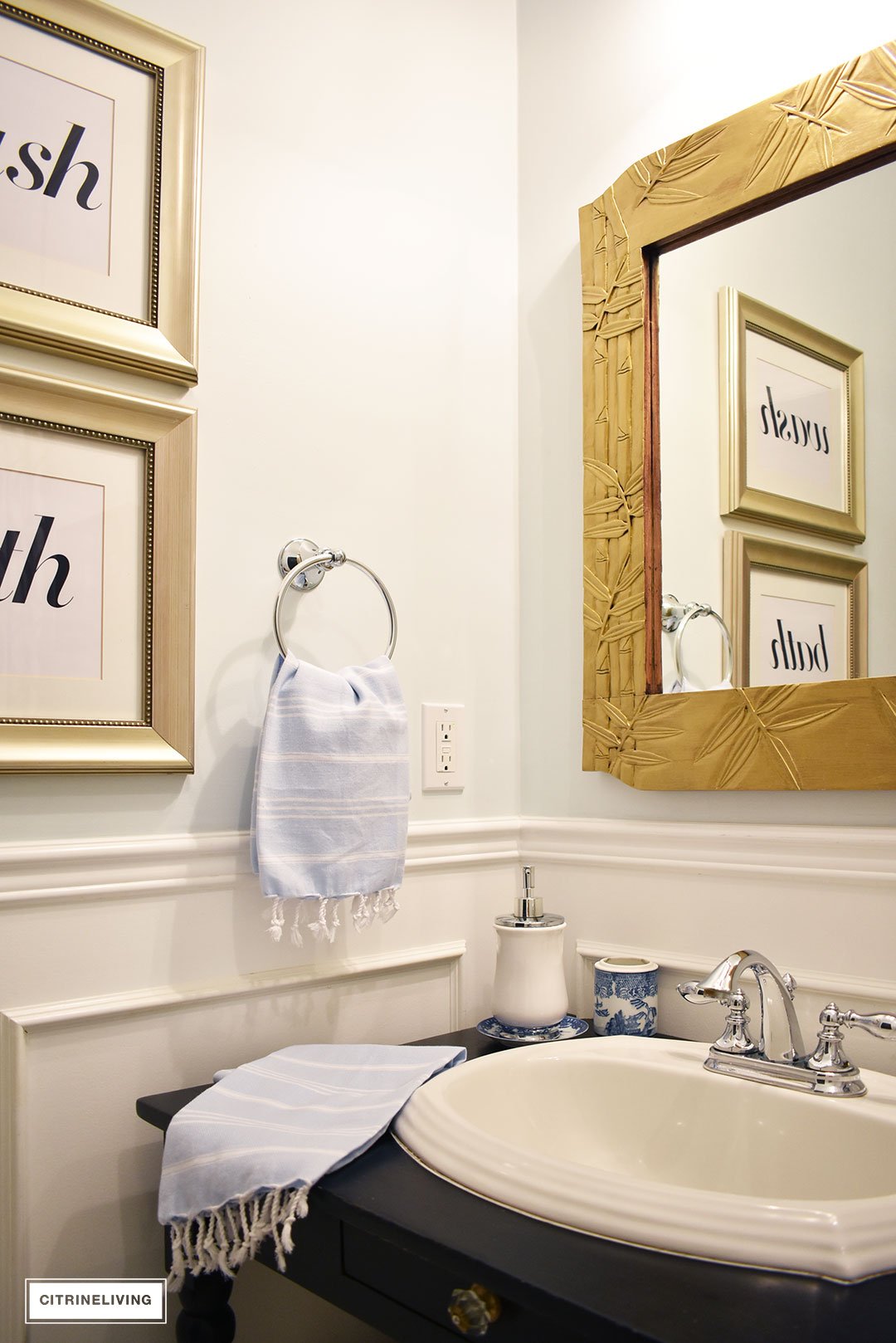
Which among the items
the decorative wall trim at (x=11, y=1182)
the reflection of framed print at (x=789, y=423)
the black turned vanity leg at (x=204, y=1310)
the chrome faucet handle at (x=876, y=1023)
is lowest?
the black turned vanity leg at (x=204, y=1310)

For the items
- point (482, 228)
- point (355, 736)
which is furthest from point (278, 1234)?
point (482, 228)

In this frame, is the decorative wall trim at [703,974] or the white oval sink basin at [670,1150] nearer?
the white oval sink basin at [670,1150]

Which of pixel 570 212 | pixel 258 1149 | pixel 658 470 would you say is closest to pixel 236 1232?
pixel 258 1149

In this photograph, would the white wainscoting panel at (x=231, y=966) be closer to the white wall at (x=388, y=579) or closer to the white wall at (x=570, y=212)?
the white wall at (x=388, y=579)

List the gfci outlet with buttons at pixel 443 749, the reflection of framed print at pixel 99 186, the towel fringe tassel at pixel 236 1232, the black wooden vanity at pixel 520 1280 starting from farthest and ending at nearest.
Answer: the gfci outlet with buttons at pixel 443 749 → the reflection of framed print at pixel 99 186 → the towel fringe tassel at pixel 236 1232 → the black wooden vanity at pixel 520 1280

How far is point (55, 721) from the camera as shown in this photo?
102 centimetres

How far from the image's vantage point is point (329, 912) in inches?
48.8

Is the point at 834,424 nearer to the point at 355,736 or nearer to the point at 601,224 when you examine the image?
the point at 601,224

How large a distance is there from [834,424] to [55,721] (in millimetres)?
864

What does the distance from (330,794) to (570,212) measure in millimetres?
892

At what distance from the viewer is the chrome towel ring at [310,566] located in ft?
3.96

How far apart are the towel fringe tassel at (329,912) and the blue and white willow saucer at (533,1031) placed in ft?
0.58

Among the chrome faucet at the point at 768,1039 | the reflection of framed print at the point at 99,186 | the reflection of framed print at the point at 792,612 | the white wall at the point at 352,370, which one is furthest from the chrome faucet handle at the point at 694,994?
the reflection of framed print at the point at 99,186

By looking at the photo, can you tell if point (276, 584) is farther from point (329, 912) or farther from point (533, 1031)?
point (533, 1031)
